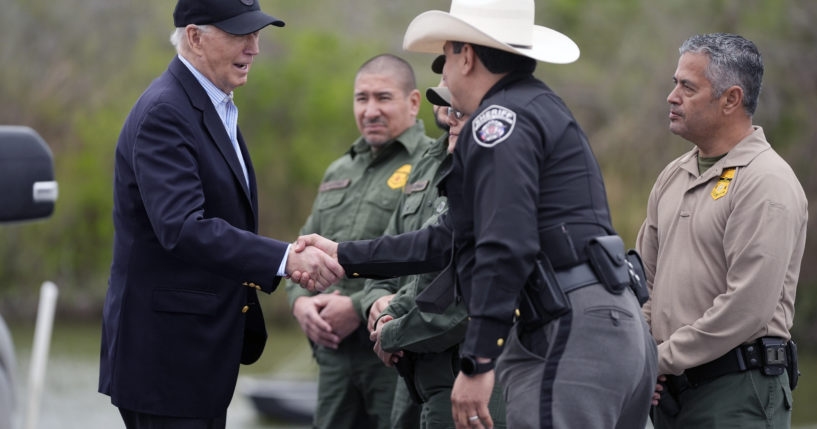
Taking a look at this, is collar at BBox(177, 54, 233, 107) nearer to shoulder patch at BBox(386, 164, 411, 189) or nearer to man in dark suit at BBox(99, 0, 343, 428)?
man in dark suit at BBox(99, 0, 343, 428)

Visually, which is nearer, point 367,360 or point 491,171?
point 491,171

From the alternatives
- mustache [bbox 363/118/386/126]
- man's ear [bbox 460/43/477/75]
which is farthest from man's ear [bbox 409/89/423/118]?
man's ear [bbox 460/43/477/75]

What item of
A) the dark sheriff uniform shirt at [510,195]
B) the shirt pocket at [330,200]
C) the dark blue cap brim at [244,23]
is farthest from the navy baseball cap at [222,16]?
the shirt pocket at [330,200]

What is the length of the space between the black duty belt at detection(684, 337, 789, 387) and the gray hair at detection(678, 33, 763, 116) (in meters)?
0.83

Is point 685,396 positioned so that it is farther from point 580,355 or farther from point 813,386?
point 813,386

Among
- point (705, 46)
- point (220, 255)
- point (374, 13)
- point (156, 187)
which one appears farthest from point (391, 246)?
point (374, 13)

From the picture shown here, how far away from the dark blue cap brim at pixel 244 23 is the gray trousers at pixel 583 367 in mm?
1523

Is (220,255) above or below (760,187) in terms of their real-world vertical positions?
below

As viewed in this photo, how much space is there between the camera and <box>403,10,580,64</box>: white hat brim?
319cm

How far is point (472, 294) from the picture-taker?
9.96 ft

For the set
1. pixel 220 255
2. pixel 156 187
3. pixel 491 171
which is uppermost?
pixel 491 171

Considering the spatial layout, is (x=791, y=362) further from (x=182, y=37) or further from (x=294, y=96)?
(x=294, y=96)

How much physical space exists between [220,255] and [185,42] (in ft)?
2.73

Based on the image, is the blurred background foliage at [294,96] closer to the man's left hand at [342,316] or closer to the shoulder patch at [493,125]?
the man's left hand at [342,316]
